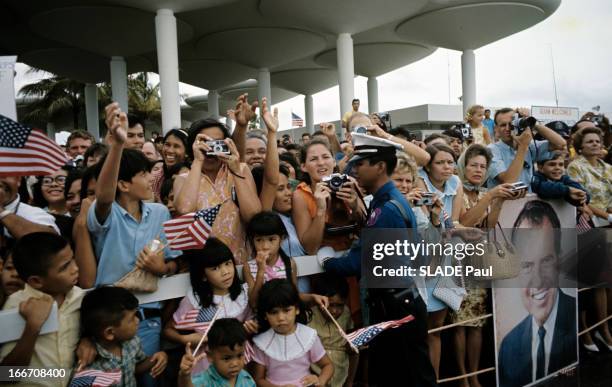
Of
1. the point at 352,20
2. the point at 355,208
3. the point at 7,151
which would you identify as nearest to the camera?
the point at 7,151

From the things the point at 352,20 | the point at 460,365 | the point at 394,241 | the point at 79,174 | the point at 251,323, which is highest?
the point at 352,20

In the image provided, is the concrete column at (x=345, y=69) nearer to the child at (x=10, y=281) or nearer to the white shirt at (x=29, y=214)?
the white shirt at (x=29, y=214)

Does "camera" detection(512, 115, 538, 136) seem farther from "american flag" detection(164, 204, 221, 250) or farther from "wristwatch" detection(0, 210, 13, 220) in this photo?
"wristwatch" detection(0, 210, 13, 220)

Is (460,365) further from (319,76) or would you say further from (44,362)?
(319,76)

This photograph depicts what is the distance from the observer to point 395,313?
3.05 meters

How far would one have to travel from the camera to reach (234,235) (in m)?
3.24

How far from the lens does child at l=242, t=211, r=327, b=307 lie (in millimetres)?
2988

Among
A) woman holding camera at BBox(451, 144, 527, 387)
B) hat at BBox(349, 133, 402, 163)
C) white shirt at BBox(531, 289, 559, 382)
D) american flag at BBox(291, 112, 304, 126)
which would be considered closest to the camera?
hat at BBox(349, 133, 402, 163)

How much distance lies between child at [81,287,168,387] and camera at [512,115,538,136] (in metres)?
4.27

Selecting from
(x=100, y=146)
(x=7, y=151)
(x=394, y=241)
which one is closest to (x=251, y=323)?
(x=394, y=241)

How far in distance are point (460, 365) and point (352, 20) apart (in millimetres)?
15748

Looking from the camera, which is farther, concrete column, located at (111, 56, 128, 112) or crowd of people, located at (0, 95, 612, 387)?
concrete column, located at (111, 56, 128, 112)

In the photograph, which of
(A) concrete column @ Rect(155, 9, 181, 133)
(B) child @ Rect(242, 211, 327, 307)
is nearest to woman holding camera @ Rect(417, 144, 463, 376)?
A: (B) child @ Rect(242, 211, 327, 307)

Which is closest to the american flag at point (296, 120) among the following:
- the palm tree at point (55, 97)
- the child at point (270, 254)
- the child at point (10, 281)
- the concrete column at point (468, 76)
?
the concrete column at point (468, 76)
